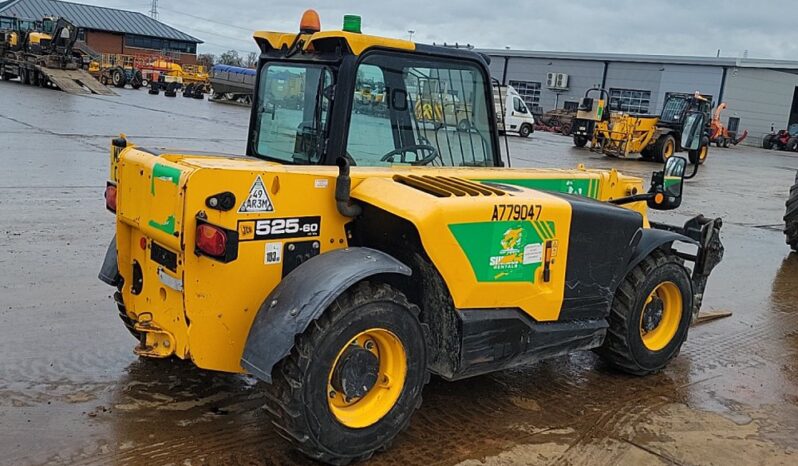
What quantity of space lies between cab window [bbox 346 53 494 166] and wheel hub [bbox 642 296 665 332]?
58.0 inches

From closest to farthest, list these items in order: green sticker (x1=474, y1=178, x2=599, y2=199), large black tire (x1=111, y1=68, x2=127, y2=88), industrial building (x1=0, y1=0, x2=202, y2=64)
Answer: green sticker (x1=474, y1=178, x2=599, y2=199)
large black tire (x1=111, y1=68, x2=127, y2=88)
industrial building (x1=0, y1=0, x2=202, y2=64)

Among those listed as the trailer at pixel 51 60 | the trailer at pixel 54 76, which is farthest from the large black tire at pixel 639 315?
the trailer at pixel 51 60

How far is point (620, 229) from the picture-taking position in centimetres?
448

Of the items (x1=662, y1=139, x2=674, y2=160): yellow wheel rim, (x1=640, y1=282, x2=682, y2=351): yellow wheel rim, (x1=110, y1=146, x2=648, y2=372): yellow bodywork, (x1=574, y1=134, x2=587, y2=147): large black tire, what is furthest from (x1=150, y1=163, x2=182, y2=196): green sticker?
(x1=574, y1=134, x2=587, y2=147): large black tire

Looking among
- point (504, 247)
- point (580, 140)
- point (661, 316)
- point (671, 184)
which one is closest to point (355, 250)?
point (504, 247)

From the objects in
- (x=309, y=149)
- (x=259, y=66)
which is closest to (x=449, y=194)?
(x=309, y=149)

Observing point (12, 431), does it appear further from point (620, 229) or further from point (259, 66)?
point (620, 229)

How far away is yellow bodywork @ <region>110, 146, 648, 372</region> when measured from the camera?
3.42m

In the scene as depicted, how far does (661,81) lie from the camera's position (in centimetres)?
4856

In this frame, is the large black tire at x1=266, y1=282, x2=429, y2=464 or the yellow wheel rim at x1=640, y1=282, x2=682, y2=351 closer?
the large black tire at x1=266, y1=282, x2=429, y2=464

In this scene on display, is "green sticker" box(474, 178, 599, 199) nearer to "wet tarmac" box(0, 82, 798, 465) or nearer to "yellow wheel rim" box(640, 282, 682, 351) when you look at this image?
"yellow wheel rim" box(640, 282, 682, 351)

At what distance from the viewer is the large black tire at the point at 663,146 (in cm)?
2644

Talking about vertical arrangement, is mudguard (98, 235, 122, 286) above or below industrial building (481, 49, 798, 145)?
below

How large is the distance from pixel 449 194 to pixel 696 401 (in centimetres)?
231
